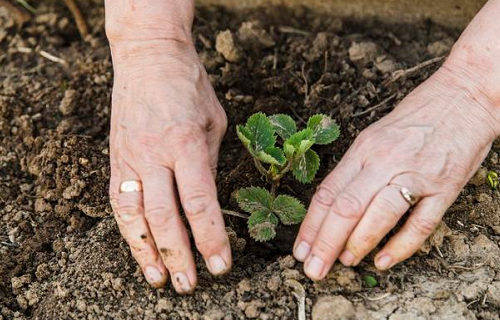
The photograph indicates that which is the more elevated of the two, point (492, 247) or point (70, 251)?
point (492, 247)

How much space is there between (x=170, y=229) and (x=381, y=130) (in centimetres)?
70

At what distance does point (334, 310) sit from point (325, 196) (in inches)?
12.7

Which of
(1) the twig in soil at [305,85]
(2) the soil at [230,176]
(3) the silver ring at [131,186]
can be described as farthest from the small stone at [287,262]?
(1) the twig in soil at [305,85]

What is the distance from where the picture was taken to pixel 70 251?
217 centimetres

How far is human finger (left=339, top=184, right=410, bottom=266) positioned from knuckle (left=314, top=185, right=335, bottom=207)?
4.3 inches

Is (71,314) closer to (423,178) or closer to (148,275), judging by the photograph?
(148,275)

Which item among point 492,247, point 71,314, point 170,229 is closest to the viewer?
point 170,229

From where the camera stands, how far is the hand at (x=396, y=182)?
1.83m

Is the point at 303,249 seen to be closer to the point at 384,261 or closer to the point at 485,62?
the point at 384,261

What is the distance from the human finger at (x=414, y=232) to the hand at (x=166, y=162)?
1.50 ft

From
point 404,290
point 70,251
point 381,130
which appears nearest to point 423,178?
point 381,130

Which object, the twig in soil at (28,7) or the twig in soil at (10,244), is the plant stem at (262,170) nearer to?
the twig in soil at (10,244)

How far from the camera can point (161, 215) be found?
5.90 ft

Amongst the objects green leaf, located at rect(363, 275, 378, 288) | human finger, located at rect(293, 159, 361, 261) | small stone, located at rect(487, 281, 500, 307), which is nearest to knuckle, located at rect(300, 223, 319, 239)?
human finger, located at rect(293, 159, 361, 261)
